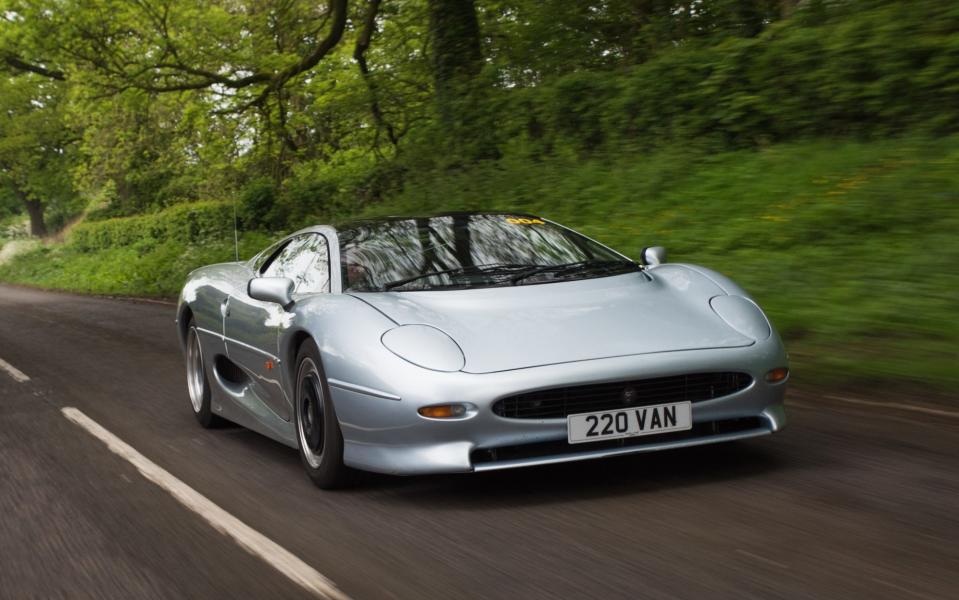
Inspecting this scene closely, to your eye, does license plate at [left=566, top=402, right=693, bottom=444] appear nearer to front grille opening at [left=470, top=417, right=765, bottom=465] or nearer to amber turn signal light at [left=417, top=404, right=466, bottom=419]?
front grille opening at [left=470, top=417, right=765, bottom=465]

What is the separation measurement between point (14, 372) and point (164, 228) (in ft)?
89.0

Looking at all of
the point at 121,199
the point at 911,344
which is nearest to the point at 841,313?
the point at 911,344

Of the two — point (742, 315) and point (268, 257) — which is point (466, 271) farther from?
point (268, 257)

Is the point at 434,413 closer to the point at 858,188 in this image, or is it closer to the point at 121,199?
the point at 858,188

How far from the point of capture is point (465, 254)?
583cm

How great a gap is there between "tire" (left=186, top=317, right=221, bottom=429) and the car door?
69cm

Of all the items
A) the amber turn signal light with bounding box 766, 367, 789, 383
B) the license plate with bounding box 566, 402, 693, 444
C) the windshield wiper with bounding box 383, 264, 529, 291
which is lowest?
the license plate with bounding box 566, 402, 693, 444

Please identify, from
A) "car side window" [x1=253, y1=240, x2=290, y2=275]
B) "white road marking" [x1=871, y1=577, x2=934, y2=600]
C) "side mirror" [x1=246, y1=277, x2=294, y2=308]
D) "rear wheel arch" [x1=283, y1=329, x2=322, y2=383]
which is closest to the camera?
"white road marking" [x1=871, y1=577, x2=934, y2=600]

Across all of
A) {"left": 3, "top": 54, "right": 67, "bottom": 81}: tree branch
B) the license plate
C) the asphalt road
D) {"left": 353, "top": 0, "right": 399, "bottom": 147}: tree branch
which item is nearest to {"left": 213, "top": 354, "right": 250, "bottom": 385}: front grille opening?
the asphalt road

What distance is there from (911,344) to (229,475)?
406 centimetres

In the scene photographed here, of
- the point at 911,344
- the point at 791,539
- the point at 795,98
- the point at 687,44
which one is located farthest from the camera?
the point at 687,44

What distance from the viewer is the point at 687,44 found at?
47.4 feet

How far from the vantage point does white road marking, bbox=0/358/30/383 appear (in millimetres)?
10414

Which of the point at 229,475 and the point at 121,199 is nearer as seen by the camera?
the point at 229,475
